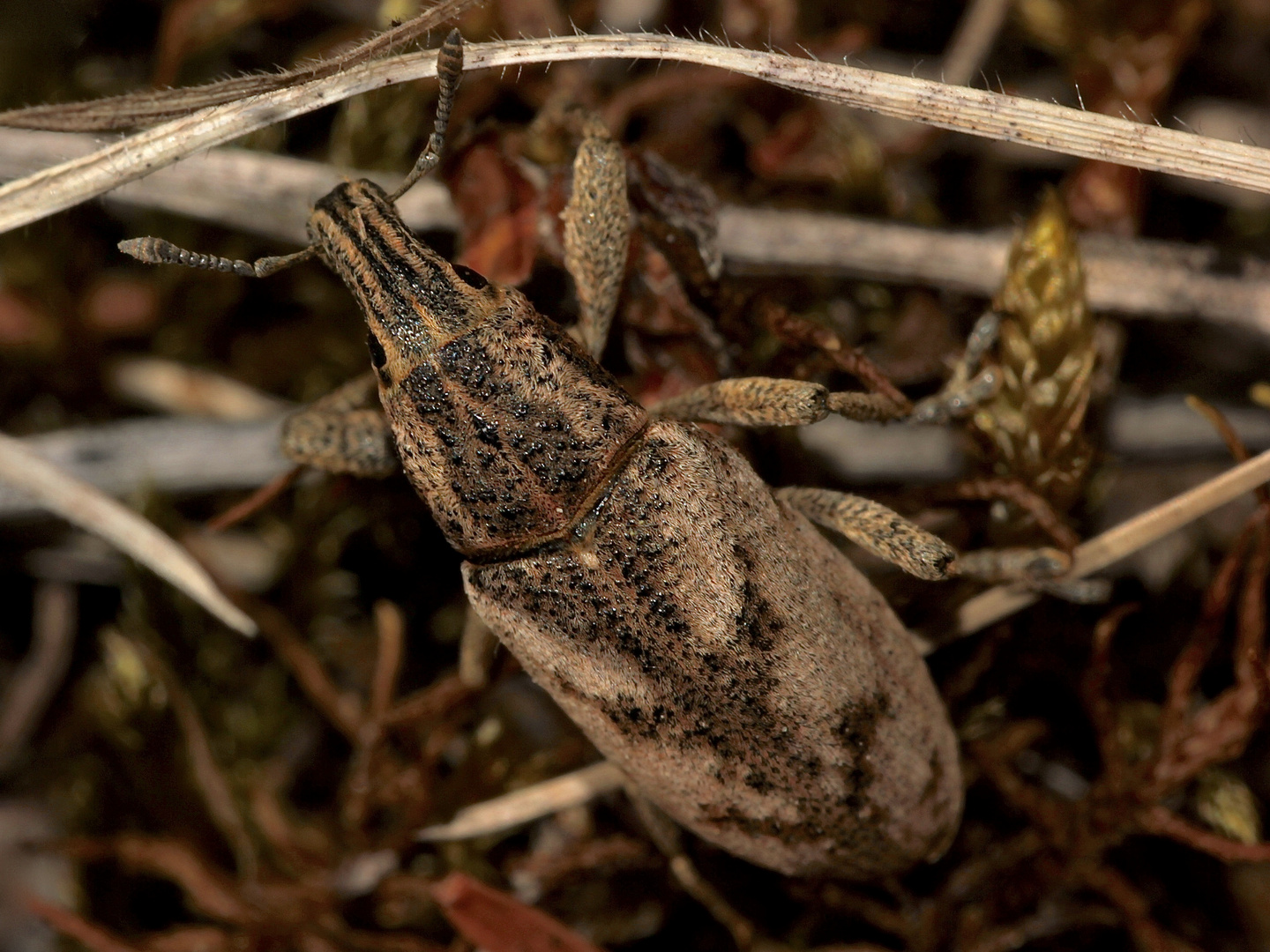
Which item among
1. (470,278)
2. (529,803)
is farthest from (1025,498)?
(529,803)

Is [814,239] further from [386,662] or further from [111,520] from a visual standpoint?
[111,520]

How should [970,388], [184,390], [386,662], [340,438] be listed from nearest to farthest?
[970,388], [340,438], [386,662], [184,390]

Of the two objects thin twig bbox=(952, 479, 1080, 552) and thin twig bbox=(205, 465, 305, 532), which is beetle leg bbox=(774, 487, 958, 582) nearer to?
thin twig bbox=(952, 479, 1080, 552)

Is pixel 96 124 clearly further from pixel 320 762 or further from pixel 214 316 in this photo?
pixel 320 762

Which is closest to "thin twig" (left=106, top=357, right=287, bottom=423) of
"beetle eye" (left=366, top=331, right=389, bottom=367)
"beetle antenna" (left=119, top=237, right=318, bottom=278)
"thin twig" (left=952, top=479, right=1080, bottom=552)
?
"beetle antenna" (left=119, top=237, right=318, bottom=278)

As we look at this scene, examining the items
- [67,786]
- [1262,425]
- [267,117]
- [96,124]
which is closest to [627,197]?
[267,117]
